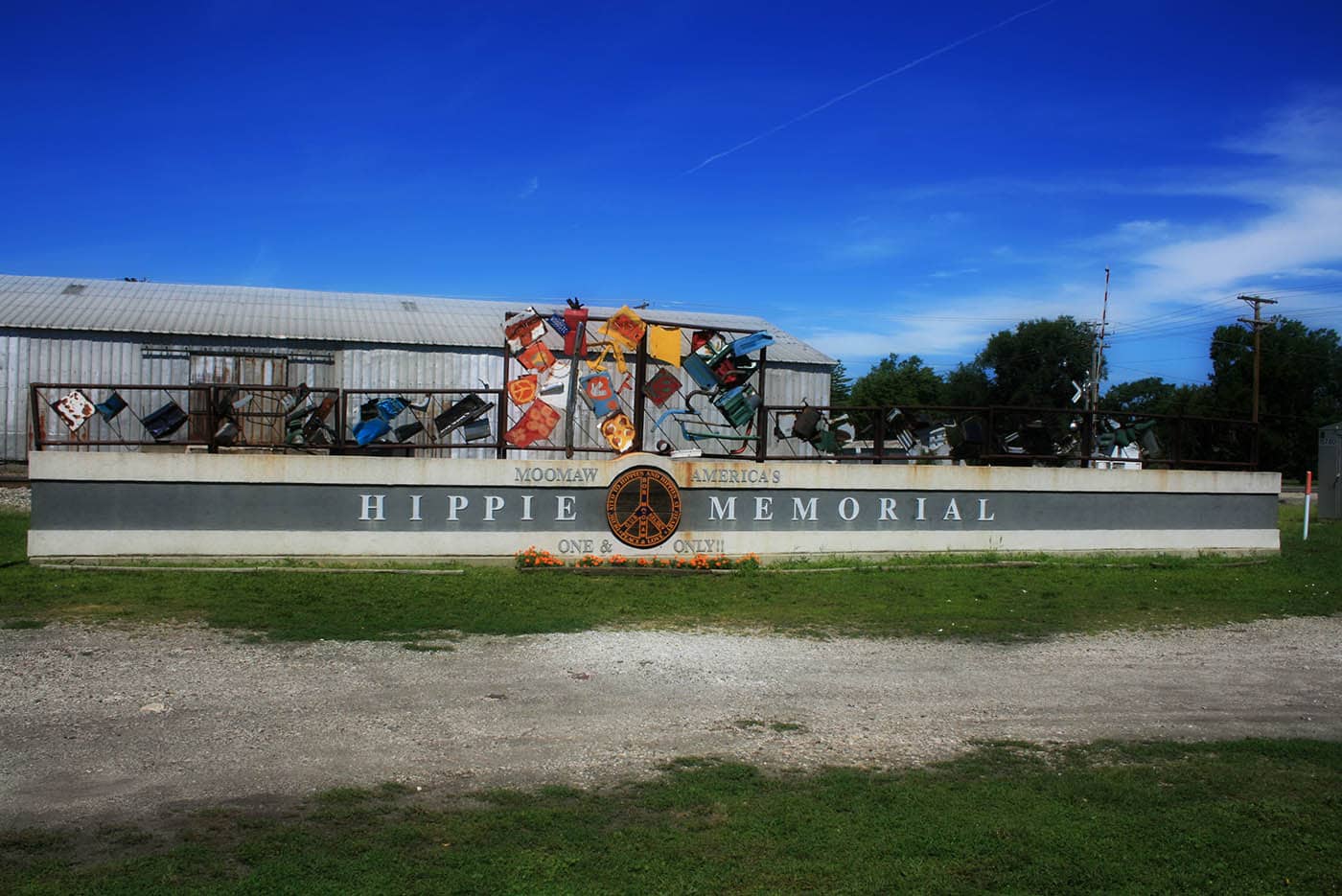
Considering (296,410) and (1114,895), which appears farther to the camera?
(296,410)

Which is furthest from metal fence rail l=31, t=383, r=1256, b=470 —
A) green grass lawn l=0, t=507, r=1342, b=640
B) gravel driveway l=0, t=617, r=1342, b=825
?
gravel driveway l=0, t=617, r=1342, b=825

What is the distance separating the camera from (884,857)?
5402 mm

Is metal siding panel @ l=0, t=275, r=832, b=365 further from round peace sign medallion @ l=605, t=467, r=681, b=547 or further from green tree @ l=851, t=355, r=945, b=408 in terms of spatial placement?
green tree @ l=851, t=355, r=945, b=408

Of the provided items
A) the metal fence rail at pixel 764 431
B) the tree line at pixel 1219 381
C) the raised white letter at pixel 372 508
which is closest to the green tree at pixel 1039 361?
the tree line at pixel 1219 381

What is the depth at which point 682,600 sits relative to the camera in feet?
44.8

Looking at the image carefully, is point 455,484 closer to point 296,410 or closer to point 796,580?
point 296,410

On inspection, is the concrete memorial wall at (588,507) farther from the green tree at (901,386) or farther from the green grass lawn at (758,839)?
the green tree at (901,386)

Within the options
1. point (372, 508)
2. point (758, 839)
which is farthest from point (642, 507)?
point (758, 839)

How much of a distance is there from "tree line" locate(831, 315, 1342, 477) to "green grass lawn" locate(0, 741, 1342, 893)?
200 feet

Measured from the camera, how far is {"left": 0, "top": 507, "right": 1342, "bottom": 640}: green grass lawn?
11664mm

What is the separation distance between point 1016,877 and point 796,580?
9.99 metres

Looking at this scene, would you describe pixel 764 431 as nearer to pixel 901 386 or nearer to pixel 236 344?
pixel 236 344

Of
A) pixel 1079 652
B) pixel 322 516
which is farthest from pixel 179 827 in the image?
pixel 322 516

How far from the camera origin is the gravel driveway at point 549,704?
21.7 ft
